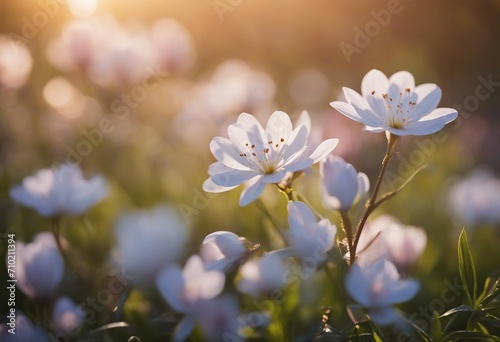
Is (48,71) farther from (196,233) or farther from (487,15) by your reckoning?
(487,15)

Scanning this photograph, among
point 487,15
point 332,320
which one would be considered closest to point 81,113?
point 332,320

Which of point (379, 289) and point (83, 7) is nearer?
point (379, 289)

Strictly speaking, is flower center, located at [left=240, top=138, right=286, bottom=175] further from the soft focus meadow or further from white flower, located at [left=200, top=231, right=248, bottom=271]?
white flower, located at [left=200, top=231, right=248, bottom=271]

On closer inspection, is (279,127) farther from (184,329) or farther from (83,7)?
(83,7)

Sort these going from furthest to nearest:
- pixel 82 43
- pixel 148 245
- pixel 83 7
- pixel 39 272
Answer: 1. pixel 83 7
2. pixel 82 43
3. pixel 148 245
4. pixel 39 272

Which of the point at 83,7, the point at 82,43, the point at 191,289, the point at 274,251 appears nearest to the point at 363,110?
the point at 274,251

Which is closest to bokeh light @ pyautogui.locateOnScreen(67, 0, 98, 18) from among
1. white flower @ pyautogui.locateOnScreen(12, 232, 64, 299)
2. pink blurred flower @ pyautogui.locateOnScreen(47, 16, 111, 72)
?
pink blurred flower @ pyautogui.locateOnScreen(47, 16, 111, 72)
